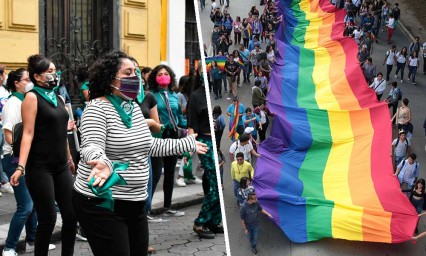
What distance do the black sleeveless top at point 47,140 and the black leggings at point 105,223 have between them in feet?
3.57

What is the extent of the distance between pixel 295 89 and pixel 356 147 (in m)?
2.00

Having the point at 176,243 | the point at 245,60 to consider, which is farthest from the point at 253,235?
the point at 245,60

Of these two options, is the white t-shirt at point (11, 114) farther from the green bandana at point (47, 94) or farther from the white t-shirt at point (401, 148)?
the white t-shirt at point (401, 148)

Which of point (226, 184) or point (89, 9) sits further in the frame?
point (89, 9)

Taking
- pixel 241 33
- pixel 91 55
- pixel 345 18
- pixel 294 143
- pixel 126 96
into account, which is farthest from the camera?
pixel 345 18

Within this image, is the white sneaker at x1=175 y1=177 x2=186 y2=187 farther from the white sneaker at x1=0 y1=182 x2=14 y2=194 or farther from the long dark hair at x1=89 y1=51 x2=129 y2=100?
the long dark hair at x1=89 y1=51 x2=129 y2=100

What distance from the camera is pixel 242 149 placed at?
6535mm

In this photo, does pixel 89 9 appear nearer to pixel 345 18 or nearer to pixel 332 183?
pixel 332 183

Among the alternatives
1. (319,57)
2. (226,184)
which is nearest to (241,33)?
(226,184)

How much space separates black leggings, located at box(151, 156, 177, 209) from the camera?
20.0ft

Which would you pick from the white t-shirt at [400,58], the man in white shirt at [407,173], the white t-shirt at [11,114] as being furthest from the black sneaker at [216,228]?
the white t-shirt at [400,58]

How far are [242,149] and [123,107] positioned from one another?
332cm

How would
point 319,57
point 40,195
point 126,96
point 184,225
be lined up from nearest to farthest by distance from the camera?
1. point 126,96
2. point 40,195
3. point 184,225
4. point 319,57

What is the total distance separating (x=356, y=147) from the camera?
11.2m
